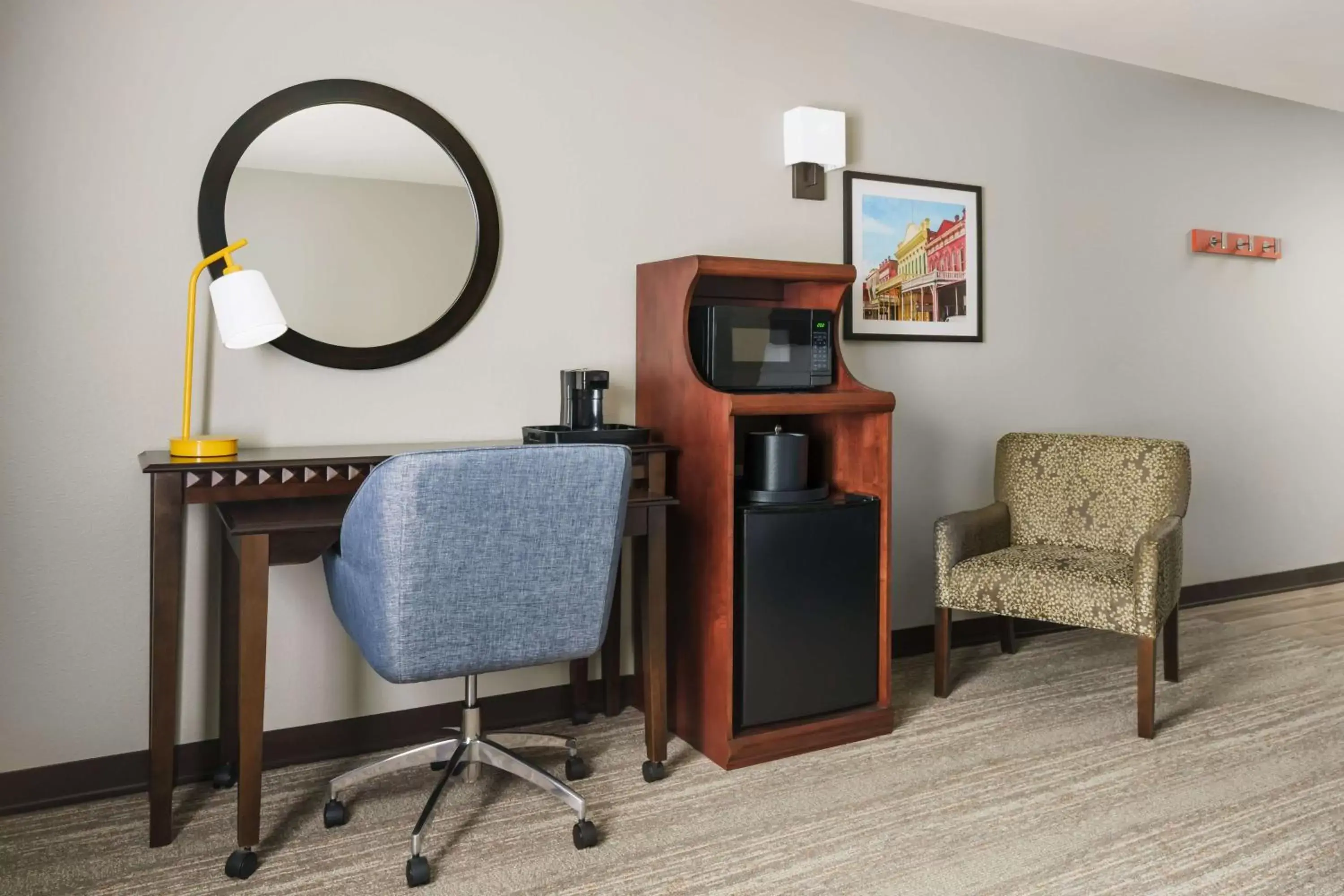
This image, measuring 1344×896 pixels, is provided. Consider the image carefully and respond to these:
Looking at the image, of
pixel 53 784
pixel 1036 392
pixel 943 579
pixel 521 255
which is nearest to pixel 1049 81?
pixel 1036 392

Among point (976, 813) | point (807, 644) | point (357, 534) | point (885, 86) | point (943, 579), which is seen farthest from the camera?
point (885, 86)

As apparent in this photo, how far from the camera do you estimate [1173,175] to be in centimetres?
437

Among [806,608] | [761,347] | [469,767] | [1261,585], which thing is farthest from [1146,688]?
[1261,585]

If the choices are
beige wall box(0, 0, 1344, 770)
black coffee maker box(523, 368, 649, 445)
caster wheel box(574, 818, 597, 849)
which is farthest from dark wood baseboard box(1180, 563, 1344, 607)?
caster wheel box(574, 818, 597, 849)

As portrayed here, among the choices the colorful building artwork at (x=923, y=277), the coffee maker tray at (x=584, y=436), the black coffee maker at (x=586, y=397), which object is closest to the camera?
the coffee maker tray at (x=584, y=436)

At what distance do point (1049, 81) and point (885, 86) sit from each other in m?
0.86

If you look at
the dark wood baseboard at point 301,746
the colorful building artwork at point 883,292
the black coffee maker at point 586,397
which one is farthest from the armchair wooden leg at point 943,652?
the black coffee maker at point 586,397

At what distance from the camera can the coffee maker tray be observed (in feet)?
8.62

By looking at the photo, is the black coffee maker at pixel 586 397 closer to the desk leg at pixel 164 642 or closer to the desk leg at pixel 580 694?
the desk leg at pixel 580 694

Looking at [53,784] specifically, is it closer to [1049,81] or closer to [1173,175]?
[1049,81]

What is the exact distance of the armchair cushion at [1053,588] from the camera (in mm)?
2904

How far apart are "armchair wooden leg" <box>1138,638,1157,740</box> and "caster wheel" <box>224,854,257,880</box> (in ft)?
7.68

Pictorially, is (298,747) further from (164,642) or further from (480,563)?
(480,563)

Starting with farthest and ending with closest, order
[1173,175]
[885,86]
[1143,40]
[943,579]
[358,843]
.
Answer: [1173,175] < [1143,40] < [885,86] < [943,579] < [358,843]
